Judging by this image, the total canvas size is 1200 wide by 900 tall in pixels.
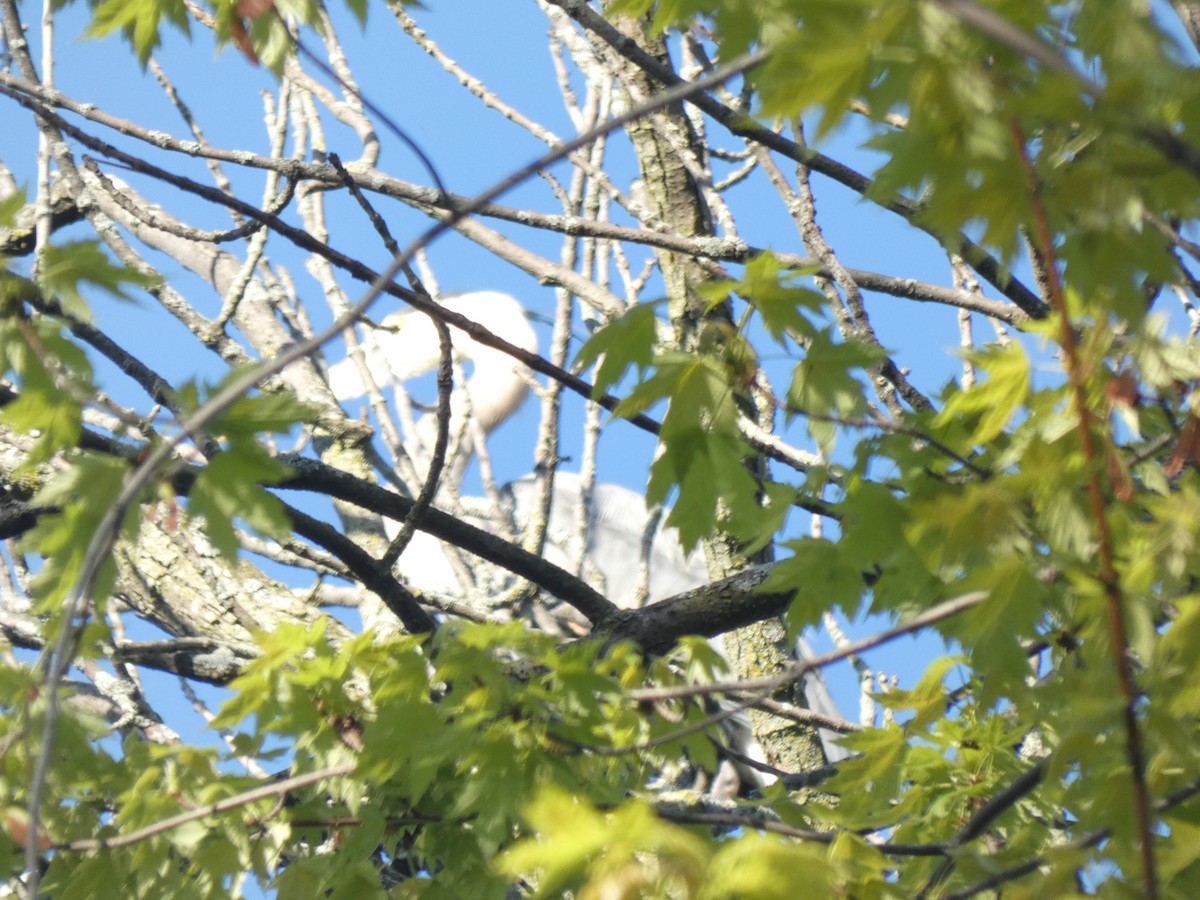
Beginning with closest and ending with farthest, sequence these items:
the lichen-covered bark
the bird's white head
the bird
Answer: the lichen-covered bark
the bird
the bird's white head

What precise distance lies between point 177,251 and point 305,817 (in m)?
2.43

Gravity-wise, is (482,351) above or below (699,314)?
above

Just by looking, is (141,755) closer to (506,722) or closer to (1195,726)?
(506,722)

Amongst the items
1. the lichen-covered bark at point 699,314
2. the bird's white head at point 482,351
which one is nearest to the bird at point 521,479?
the bird's white head at point 482,351

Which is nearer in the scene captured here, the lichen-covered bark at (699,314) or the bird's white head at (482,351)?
the lichen-covered bark at (699,314)

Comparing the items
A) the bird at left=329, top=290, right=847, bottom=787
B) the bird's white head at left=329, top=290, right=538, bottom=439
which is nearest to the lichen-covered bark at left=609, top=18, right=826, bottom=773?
the bird at left=329, top=290, right=847, bottom=787

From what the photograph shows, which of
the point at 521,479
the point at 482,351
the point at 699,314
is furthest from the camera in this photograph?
the point at 482,351

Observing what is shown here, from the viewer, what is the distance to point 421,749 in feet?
4.58

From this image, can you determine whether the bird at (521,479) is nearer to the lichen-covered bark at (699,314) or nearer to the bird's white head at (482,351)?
the bird's white head at (482,351)

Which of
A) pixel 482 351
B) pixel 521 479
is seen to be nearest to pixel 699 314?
pixel 521 479

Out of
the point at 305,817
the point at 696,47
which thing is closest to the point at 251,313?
the point at 696,47

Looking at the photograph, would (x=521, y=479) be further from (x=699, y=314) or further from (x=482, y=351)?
(x=699, y=314)

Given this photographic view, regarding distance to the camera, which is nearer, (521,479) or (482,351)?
(521,479)

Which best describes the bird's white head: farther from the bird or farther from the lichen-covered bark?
the lichen-covered bark
